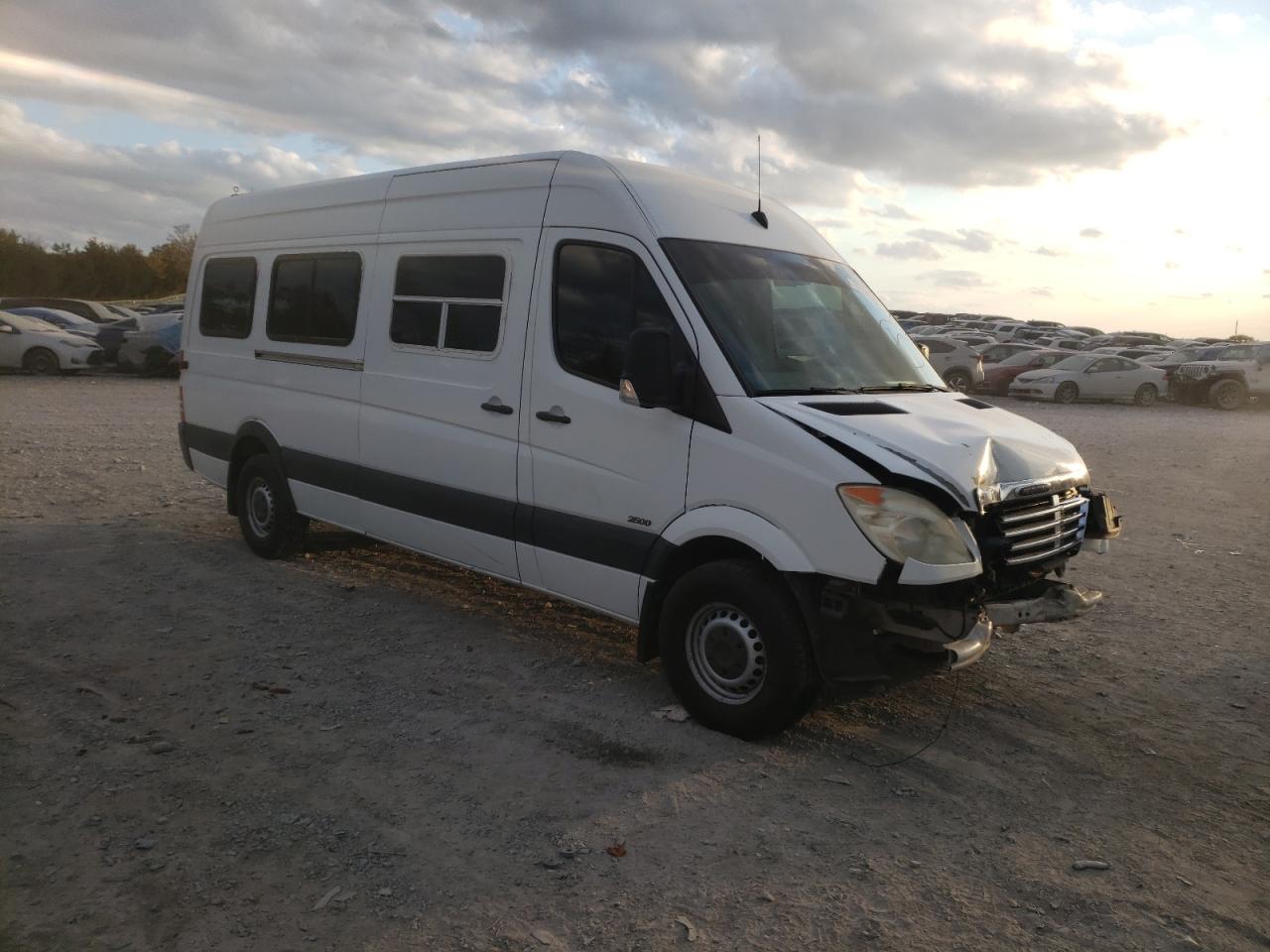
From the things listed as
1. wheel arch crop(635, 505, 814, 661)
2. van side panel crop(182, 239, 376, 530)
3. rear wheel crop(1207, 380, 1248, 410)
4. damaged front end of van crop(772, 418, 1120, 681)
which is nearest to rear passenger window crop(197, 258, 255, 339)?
van side panel crop(182, 239, 376, 530)

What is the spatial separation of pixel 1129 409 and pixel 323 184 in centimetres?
2430

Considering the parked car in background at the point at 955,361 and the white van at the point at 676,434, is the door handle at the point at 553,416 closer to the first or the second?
the white van at the point at 676,434

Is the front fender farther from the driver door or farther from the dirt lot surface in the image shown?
the dirt lot surface

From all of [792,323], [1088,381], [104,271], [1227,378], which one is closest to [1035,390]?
[1088,381]

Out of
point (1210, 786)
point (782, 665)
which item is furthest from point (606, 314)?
point (1210, 786)

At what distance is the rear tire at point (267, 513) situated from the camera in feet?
24.3

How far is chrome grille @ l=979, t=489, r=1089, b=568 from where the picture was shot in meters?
4.32

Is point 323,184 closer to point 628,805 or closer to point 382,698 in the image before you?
point 382,698

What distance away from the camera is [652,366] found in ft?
14.8

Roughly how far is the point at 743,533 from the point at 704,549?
363mm

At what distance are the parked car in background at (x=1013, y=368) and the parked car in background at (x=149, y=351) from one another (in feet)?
70.1

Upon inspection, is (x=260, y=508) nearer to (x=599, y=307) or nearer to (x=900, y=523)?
(x=599, y=307)

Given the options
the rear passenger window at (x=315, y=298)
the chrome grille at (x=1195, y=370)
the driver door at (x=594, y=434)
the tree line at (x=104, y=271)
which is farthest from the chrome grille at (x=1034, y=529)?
the tree line at (x=104, y=271)

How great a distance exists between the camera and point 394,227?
642cm
